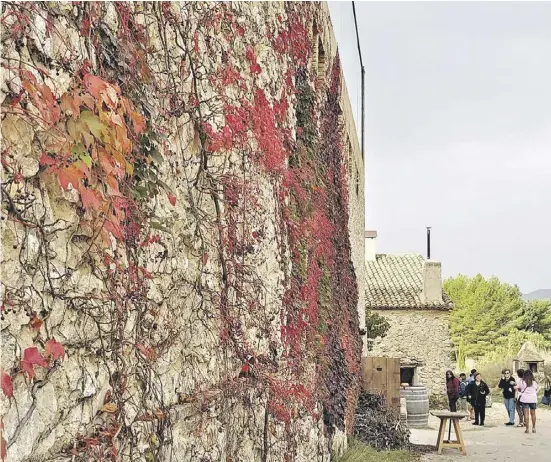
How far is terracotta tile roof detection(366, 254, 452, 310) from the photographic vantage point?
25.0 m

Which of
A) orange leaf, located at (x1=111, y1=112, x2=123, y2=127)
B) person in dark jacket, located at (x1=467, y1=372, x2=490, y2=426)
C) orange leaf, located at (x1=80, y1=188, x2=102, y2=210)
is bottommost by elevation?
person in dark jacket, located at (x1=467, y1=372, x2=490, y2=426)

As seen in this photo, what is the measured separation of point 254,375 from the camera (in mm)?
4641

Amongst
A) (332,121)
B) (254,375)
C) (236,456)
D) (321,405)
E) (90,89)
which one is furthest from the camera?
(332,121)

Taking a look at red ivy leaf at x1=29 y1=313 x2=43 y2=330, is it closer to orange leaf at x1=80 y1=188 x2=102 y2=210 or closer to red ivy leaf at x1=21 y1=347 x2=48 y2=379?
red ivy leaf at x1=21 y1=347 x2=48 y2=379

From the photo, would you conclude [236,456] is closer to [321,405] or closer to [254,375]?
[254,375]

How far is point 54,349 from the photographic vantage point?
2.23 m

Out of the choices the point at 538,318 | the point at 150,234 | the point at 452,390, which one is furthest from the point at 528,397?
the point at 538,318

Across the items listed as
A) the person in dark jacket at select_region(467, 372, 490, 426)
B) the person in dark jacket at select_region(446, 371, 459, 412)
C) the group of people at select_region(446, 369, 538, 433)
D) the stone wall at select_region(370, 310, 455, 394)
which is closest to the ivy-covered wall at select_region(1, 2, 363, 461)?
the group of people at select_region(446, 369, 538, 433)

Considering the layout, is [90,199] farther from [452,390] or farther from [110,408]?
[452,390]

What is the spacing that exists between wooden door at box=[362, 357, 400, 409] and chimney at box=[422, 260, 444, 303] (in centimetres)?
1170

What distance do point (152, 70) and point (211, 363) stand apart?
1502mm

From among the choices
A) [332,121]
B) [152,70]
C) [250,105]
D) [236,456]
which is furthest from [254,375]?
[332,121]

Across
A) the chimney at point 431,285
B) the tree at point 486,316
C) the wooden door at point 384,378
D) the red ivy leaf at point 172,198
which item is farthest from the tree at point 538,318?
the red ivy leaf at point 172,198

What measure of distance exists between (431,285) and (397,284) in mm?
2024
